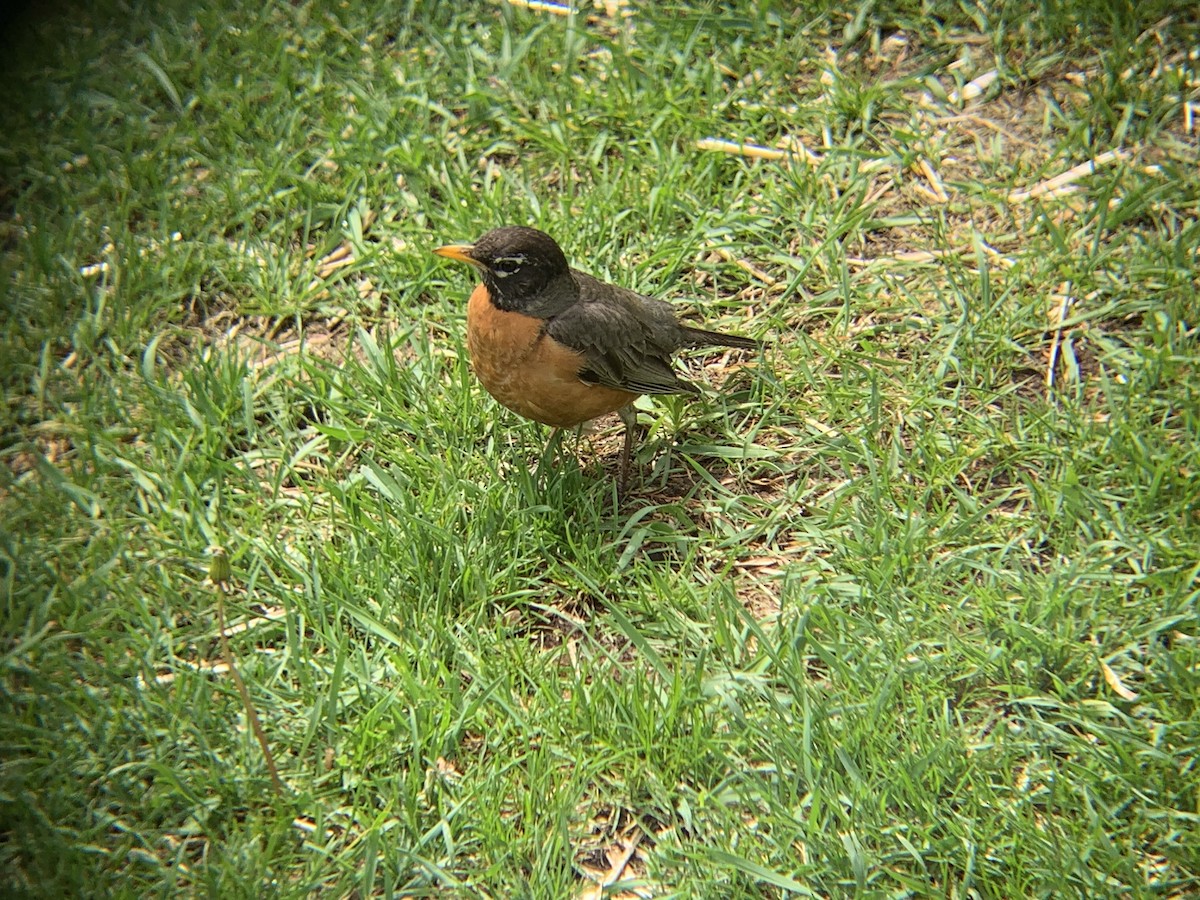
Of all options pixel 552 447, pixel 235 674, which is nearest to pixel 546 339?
pixel 552 447

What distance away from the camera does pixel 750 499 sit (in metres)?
4.17

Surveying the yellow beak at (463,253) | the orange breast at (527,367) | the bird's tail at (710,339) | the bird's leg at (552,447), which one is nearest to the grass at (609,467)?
the bird's leg at (552,447)

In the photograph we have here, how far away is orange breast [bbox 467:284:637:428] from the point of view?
12.7 ft

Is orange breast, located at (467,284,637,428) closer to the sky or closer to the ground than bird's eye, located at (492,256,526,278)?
closer to the ground

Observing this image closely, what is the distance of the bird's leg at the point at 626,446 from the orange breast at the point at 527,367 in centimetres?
32

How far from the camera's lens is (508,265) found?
3.95m

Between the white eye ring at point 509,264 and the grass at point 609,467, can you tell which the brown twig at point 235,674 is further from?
the white eye ring at point 509,264

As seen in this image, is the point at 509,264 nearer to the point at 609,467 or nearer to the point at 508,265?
the point at 508,265

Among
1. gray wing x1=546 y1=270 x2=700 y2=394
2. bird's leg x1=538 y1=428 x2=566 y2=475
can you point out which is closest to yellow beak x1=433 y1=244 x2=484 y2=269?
gray wing x1=546 y1=270 x2=700 y2=394

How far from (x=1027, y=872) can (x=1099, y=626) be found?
936mm

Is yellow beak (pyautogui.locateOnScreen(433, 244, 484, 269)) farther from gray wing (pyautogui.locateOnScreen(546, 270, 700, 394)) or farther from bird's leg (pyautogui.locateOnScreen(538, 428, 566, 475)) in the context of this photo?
bird's leg (pyautogui.locateOnScreen(538, 428, 566, 475))

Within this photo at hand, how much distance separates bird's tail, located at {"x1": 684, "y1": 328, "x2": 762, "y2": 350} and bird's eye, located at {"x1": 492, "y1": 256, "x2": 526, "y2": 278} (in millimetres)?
778

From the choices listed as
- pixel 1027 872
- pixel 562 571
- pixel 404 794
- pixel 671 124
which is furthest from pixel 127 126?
pixel 1027 872

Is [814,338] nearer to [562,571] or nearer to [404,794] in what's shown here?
[562,571]
